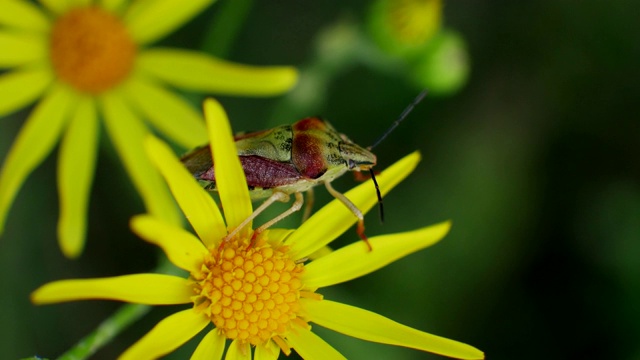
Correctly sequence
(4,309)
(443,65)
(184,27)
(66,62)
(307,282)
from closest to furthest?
(307,282), (66,62), (443,65), (4,309), (184,27)

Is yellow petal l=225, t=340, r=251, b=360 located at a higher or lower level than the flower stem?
lower

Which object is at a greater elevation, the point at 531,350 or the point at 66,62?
the point at 66,62

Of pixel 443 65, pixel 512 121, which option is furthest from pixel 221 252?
pixel 512 121

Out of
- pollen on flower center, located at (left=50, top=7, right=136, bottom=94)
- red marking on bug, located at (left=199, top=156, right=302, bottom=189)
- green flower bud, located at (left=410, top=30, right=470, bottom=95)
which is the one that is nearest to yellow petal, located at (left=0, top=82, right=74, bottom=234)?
pollen on flower center, located at (left=50, top=7, right=136, bottom=94)

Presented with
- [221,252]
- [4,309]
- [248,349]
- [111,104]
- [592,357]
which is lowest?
[592,357]

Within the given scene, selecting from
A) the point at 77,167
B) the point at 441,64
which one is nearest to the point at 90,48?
the point at 77,167

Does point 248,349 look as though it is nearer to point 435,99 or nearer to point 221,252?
point 221,252

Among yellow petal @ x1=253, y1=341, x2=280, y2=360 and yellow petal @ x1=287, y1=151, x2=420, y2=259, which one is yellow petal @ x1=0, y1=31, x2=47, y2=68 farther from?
yellow petal @ x1=253, y1=341, x2=280, y2=360
